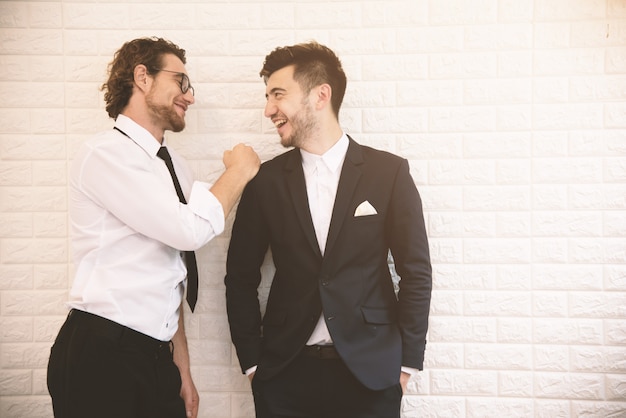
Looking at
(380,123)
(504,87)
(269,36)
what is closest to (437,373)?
(380,123)

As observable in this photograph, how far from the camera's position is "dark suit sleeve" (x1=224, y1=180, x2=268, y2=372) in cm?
189

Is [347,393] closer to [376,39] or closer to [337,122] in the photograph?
[337,122]

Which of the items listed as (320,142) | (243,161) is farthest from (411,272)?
(243,161)

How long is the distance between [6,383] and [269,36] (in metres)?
2.07

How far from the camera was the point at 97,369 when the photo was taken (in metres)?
1.63

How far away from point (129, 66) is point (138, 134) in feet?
1.01

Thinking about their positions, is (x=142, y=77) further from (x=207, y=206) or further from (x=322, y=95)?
(x=322, y=95)

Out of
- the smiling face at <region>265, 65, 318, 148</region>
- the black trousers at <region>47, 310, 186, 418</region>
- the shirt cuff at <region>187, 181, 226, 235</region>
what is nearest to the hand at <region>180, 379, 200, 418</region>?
the black trousers at <region>47, 310, 186, 418</region>

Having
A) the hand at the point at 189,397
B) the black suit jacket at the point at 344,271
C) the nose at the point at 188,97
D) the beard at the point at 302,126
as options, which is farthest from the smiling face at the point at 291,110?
the hand at the point at 189,397

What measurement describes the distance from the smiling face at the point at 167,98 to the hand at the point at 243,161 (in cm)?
24

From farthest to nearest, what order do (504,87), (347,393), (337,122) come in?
(504,87)
(337,122)
(347,393)

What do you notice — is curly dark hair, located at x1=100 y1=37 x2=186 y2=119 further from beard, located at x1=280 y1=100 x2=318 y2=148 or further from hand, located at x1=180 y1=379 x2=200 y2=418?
hand, located at x1=180 y1=379 x2=200 y2=418

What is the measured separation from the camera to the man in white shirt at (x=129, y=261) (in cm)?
164

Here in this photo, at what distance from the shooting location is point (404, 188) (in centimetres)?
185
